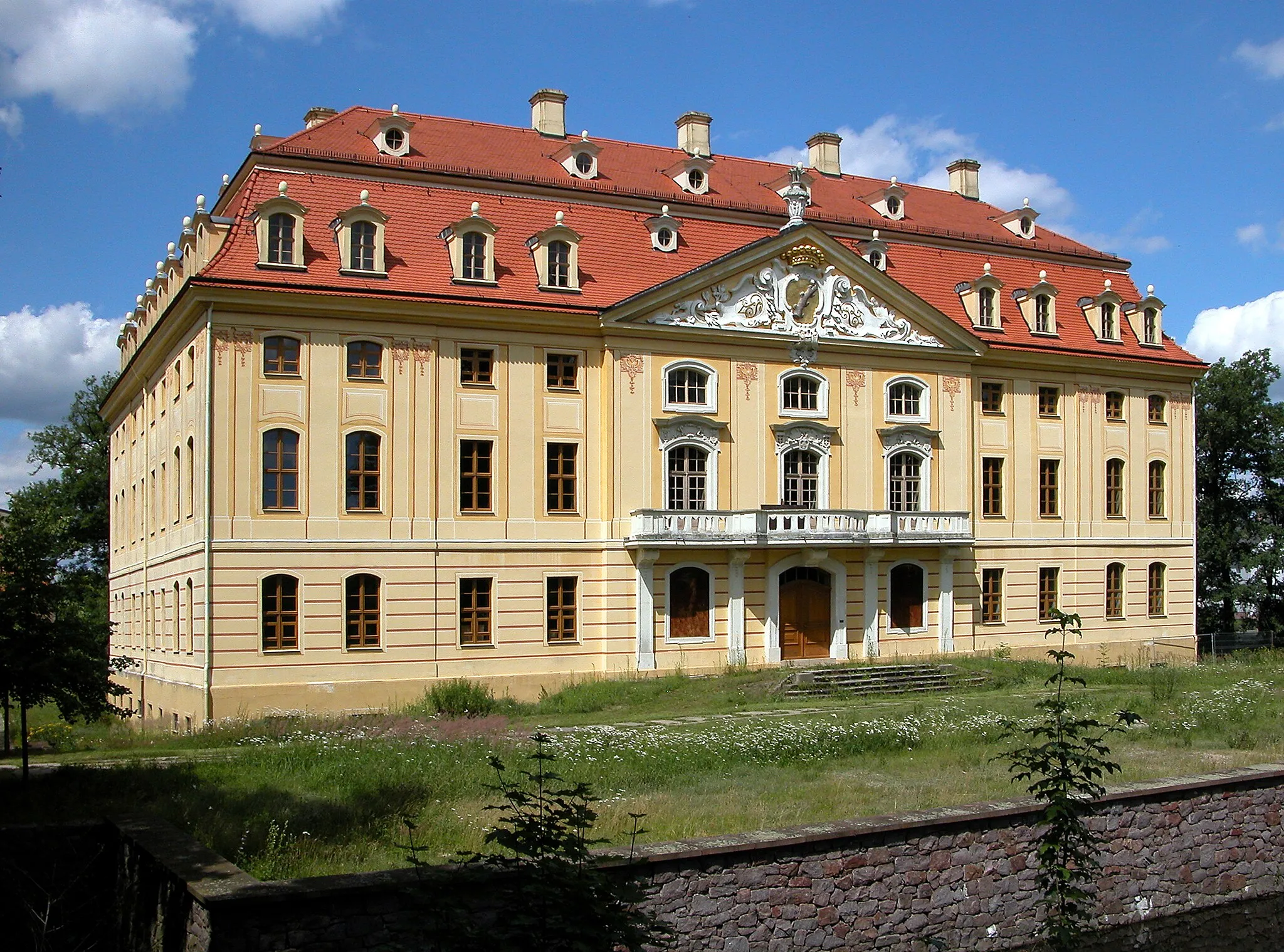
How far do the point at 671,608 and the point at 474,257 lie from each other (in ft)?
34.6

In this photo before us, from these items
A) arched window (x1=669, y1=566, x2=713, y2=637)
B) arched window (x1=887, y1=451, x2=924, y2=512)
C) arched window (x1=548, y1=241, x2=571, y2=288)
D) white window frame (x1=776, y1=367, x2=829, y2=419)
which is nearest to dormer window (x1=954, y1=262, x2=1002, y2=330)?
arched window (x1=887, y1=451, x2=924, y2=512)

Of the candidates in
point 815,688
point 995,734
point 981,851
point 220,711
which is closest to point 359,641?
point 220,711

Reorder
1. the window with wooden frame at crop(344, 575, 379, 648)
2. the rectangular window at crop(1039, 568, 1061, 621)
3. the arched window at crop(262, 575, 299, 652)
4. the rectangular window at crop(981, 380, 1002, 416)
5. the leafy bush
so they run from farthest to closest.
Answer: the rectangular window at crop(1039, 568, 1061, 621), the rectangular window at crop(981, 380, 1002, 416), the window with wooden frame at crop(344, 575, 379, 648), the arched window at crop(262, 575, 299, 652), the leafy bush

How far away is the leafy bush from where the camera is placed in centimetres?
3036

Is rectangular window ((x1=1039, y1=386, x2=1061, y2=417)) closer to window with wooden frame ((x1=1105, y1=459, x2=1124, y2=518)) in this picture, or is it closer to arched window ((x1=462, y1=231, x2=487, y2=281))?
window with wooden frame ((x1=1105, y1=459, x2=1124, y2=518))

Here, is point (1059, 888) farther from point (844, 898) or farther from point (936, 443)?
point (936, 443)

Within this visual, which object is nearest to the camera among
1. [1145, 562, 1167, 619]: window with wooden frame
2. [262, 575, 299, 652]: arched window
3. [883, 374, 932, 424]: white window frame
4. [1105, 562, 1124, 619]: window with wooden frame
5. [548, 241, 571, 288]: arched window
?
[262, 575, 299, 652]: arched window

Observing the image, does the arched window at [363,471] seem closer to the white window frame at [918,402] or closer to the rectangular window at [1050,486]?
the white window frame at [918,402]

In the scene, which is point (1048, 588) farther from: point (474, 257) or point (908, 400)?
point (474, 257)

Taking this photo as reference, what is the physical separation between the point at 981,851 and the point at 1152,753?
331 inches

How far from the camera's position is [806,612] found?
37.5 m

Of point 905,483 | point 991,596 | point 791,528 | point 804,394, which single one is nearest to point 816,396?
point 804,394

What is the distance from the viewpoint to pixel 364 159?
35125mm

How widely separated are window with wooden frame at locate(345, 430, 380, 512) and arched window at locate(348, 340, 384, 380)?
54.8 inches
